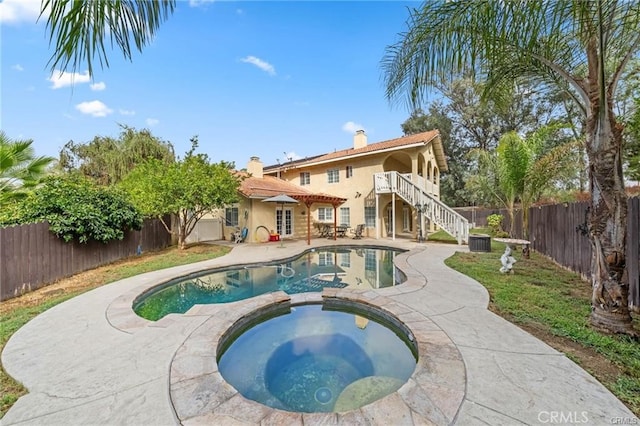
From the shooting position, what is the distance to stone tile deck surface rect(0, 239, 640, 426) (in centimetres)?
243

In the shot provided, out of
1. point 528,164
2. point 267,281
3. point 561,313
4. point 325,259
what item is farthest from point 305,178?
point 561,313

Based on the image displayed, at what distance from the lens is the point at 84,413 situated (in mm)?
2525

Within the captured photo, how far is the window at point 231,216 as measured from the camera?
16.5 meters

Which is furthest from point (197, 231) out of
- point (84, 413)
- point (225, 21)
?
point (84, 413)

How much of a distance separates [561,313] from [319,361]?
4301 millimetres

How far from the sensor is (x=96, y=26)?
1858mm

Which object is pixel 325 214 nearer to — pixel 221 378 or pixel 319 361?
pixel 319 361

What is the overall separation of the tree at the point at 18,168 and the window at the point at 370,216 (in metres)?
15.3

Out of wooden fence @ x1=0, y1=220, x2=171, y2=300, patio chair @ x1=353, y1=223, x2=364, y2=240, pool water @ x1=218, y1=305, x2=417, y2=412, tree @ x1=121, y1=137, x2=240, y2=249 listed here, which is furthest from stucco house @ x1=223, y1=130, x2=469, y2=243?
pool water @ x1=218, y1=305, x2=417, y2=412

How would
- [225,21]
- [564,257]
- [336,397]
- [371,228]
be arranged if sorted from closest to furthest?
[336,397] → [225,21] → [564,257] → [371,228]

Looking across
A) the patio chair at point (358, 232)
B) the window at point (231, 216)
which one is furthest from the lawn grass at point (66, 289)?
the patio chair at point (358, 232)

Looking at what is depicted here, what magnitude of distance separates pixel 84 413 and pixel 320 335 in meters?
3.27

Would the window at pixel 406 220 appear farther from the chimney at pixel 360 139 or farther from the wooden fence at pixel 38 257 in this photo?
the wooden fence at pixel 38 257

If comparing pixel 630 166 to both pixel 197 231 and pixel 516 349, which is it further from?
pixel 197 231
